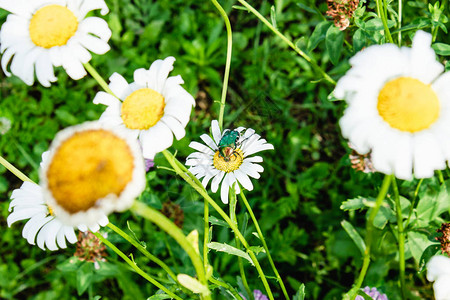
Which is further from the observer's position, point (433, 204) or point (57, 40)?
point (433, 204)

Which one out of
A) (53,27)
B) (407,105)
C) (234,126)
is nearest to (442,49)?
(407,105)

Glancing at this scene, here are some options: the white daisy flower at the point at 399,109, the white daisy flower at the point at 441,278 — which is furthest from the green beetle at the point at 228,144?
the white daisy flower at the point at 441,278

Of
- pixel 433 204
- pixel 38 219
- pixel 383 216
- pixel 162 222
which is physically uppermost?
pixel 162 222

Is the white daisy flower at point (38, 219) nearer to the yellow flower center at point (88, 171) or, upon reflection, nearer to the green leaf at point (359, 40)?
the yellow flower center at point (88, 171)

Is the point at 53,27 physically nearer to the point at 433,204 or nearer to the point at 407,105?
the point at 407,105

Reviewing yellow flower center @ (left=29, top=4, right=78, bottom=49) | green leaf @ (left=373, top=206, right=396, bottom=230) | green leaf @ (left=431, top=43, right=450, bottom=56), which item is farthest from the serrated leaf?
green leaf @ (left=431, top=43, right=450, bottom=56)

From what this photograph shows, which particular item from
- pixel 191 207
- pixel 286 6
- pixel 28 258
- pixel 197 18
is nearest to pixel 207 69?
pixel 197 18

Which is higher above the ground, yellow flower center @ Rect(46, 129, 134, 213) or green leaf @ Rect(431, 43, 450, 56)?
green leaf @ Rect(431, 43, 450, 56)

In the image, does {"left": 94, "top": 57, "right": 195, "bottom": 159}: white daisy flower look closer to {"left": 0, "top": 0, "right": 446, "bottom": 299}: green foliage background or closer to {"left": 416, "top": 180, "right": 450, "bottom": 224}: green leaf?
{"left": 0, "top": 0, "right": 446, "bottom": 299}: green foliage background
